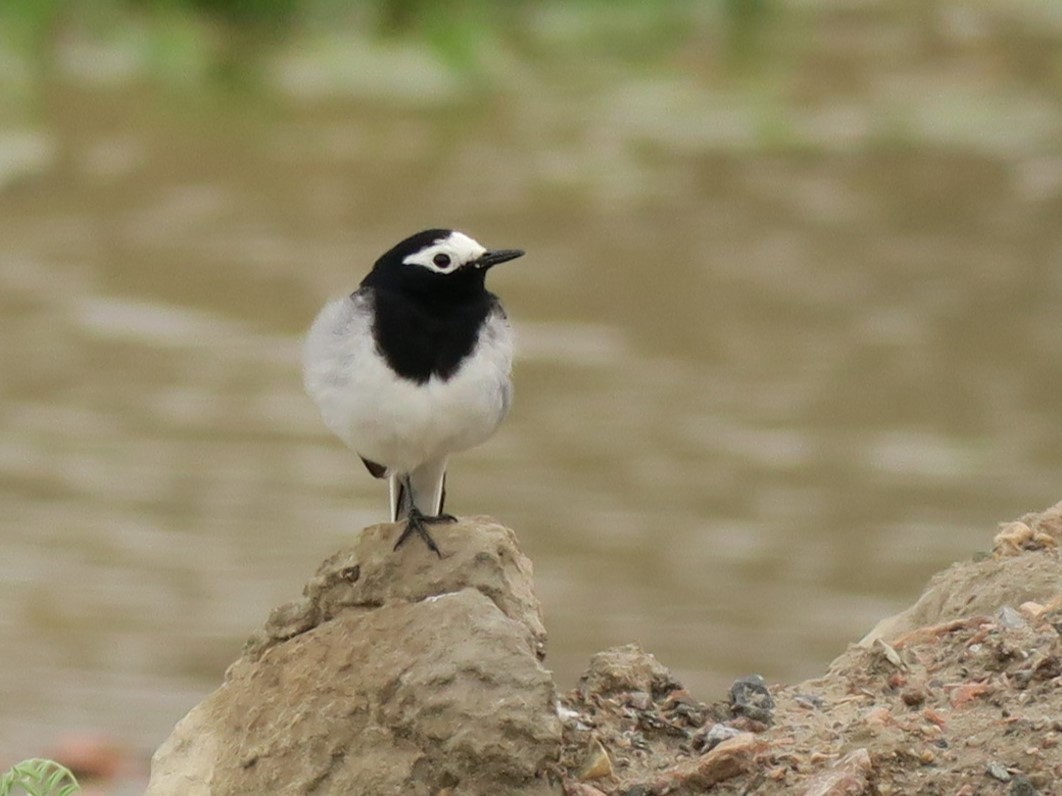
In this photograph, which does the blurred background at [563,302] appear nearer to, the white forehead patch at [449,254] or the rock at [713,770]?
the white forehead patch at [449,254]

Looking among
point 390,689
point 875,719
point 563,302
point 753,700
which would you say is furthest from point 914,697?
point 563,302

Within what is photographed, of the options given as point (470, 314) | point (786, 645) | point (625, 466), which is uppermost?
point (625, 466)

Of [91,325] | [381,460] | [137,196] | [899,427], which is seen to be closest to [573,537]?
[899,427]

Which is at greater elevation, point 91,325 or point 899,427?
point 91,325

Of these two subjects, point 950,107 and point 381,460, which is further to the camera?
point 950,107

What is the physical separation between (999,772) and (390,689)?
126cm

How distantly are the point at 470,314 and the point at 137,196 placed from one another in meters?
11.9

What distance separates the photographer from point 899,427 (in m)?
13.1

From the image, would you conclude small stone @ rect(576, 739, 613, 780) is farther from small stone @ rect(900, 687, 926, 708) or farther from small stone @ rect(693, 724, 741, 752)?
small stone @ rect(900, 687, 926, 708)

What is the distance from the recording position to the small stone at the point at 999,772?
5008 millimetres

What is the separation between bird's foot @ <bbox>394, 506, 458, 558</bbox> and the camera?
5.66 m

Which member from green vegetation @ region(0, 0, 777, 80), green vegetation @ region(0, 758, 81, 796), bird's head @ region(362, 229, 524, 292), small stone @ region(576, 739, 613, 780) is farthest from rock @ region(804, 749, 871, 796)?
green vegetation @ region(0, 0, 777, 80)

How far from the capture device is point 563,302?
1519 cm

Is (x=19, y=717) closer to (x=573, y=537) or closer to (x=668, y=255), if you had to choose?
(x=573, y=537)
